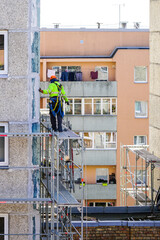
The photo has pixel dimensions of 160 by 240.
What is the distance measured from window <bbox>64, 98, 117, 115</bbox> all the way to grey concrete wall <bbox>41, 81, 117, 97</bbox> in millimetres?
574

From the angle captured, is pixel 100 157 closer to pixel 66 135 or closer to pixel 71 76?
pixel 71 76

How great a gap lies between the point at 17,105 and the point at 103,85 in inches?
1785

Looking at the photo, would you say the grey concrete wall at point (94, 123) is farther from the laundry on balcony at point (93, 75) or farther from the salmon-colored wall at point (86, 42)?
the salmon-colored wall at point (86, 42)

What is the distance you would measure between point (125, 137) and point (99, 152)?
8.42 ft

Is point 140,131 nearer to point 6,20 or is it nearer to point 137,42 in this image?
point 137,42

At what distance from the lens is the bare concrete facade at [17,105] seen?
20203 mm

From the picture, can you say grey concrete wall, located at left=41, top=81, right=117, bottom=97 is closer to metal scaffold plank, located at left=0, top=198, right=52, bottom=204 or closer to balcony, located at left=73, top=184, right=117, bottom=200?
balcony, located at left=73, top=184, right=117, bottom=200

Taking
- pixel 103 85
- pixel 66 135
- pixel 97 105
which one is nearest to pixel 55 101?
pixel 66 135

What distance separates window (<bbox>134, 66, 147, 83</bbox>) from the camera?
65812 millimetres

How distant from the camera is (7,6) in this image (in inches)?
795

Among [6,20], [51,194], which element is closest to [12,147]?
[51,194]

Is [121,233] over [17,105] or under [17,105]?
under

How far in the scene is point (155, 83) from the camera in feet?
127

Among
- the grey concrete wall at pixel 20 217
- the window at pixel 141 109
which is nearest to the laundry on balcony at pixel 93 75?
the window at pixel 141 109
